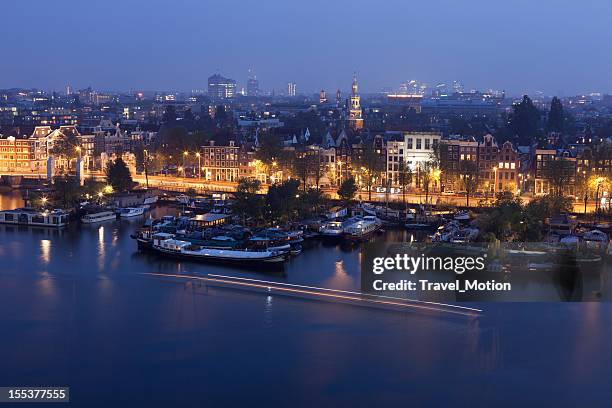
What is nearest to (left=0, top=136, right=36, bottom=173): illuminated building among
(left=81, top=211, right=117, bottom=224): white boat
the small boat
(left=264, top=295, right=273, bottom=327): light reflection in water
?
(left=81, top=211, right=117, bottom=224): white boat

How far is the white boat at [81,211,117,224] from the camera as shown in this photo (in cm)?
999

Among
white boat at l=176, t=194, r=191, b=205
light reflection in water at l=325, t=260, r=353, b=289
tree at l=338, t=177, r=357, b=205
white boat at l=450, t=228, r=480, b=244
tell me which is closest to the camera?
light reflection in water at l=325, t=260, r=353, b=289

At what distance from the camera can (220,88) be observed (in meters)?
59.3

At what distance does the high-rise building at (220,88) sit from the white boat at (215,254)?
50.8m

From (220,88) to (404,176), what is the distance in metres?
49.2

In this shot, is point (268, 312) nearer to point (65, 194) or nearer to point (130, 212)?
point (130, 212)

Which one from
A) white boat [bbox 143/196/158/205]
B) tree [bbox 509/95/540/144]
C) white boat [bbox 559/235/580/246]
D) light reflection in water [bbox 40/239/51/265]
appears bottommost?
light reflection in water [bbox 40/239/51/265]

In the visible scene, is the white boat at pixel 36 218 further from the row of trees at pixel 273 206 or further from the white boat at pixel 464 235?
the white boat at pixel 464 235

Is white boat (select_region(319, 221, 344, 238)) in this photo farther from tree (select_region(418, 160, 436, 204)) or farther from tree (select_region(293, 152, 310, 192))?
tree (select_region(293, 152, 310, 192))

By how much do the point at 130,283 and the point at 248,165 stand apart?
667 centimetres

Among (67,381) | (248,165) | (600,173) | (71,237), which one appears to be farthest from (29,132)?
(67,381)

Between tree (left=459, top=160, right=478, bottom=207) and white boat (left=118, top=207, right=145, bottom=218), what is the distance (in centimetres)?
375

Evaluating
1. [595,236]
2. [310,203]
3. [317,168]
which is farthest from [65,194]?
[595,236]

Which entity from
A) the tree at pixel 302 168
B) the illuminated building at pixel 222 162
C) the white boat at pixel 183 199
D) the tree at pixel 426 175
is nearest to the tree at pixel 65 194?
the white boat at pixel 183 199
